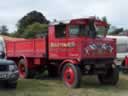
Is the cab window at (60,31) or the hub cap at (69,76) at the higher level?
the cab window at (60,31)

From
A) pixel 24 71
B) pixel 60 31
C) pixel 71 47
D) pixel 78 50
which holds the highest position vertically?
pixel 60 31

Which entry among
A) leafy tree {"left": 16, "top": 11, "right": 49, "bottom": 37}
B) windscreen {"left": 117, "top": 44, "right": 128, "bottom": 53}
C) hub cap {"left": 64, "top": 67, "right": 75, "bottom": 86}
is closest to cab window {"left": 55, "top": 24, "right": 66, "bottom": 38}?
hub cap {"left": 64, "top": 67, "right": 75, "bottom": 86}

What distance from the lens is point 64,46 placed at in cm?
1596

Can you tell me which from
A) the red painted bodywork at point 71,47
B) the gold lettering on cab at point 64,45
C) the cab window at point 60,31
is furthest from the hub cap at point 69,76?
the cab window at point 60,31

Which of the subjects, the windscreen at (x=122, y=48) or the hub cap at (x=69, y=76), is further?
the windscreen at (x=122, y=48)

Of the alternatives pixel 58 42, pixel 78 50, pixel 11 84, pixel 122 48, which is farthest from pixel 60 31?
pixel 122 48

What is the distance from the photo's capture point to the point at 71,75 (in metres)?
15.4

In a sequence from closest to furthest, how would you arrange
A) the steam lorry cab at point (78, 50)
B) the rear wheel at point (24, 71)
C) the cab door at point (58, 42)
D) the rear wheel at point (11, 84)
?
1. the rear wheel at point (11, 84)
2. the steam lorry cab at point (78, 50)
3. the cab door at point (58, 42)
4. the rear wheel at point (24, 71)

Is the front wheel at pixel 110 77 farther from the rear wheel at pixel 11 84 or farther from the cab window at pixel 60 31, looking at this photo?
the rear wheel at pixel 11 84

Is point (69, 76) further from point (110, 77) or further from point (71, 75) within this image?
point (110, 77)

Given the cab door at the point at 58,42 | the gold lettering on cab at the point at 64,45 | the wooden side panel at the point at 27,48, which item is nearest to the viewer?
the gold lettering on cab at the point at 64,45

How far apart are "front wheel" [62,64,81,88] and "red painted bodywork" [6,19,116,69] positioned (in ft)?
1.29

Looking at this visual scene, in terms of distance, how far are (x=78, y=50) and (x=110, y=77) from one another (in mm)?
2460

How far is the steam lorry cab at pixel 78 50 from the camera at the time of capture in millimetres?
15284
